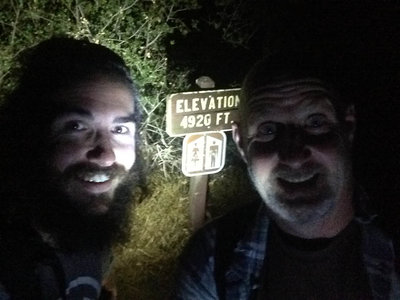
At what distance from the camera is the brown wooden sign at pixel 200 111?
4.54 metres

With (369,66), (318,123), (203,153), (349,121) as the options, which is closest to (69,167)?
(318,123)

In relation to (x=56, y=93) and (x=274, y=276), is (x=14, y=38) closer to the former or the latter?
(x=56, y=93)

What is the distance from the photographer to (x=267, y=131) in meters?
2.23

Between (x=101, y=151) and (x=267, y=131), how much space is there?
0.76 metres

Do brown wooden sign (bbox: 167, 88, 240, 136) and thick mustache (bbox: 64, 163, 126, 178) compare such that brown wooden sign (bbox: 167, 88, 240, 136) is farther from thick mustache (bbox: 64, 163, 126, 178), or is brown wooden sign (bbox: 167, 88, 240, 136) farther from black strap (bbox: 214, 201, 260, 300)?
thick mustache (bbox: 64, 163, 126, 178)

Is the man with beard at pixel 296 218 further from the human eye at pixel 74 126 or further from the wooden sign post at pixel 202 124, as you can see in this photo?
the wooden sign post at pixel 202 124

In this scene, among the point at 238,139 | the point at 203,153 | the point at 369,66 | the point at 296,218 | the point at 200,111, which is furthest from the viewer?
the point at 369,66

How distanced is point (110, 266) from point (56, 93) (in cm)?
102

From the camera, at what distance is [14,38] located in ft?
17.4

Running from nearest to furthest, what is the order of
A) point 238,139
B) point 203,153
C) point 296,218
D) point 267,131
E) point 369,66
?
point 296,218, point 267,131, point 238,139, point 203,153, point 369,66

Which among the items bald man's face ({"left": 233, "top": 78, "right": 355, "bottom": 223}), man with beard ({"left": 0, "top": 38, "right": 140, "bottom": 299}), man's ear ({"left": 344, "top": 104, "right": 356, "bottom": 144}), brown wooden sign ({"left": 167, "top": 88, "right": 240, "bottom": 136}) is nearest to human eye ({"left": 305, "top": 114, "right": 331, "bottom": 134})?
bald man's face ({"left": 233, "top": 78, "right": 355, "bottom": 223})

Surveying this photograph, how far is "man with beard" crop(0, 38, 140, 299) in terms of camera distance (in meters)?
2.15

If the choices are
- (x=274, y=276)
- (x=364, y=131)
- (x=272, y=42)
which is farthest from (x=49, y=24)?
(x=274, y=276)

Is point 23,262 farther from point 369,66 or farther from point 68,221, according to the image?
point 369,66
